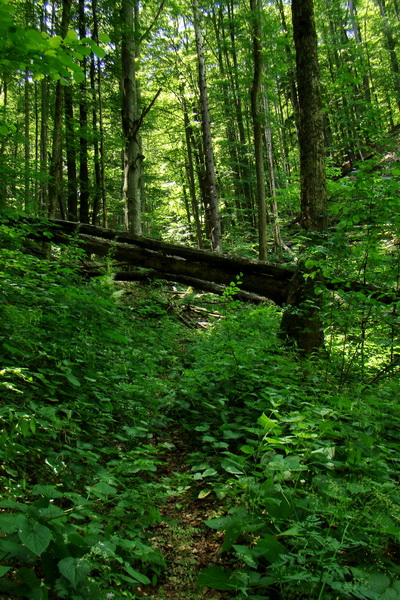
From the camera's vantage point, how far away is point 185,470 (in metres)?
3.03

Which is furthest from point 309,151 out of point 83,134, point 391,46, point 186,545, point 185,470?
point 391,46

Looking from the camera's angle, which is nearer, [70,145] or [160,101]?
[70,145]

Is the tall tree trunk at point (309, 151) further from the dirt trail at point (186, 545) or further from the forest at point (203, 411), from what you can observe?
the dirt trail at point (186, 545)

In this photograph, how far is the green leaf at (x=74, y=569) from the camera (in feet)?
4.17

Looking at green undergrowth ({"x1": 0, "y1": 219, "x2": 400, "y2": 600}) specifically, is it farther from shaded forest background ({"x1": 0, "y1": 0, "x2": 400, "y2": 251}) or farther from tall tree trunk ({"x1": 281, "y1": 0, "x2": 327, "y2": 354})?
shaded forest background ({"x1": 0, "y1": 0, "x2": 400, "y2": 251})

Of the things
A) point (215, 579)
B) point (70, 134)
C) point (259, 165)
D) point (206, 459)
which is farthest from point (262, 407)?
point (70, 134)

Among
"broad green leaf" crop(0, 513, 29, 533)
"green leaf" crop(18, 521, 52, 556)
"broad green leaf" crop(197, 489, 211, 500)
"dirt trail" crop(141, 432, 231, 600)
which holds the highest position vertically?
"broad green leaf" crop(0, 513, 29, 533)

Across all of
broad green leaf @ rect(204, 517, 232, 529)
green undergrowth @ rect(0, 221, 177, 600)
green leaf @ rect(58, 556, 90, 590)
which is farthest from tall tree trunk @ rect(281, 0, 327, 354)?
green leaf @ rect(58, 556, 90, 590)

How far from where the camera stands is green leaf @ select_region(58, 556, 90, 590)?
1270mm

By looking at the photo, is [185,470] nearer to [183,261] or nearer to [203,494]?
[203,494]

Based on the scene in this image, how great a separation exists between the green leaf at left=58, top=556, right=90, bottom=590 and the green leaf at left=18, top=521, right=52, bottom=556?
5.6 inches

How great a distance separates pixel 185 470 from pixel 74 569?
182 cm

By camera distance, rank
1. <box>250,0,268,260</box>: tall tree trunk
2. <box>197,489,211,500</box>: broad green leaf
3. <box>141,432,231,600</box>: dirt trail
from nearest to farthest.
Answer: <box>141,432,231,600</box>: dirt trail → <box>197,489,211,500</box>: broad green leaf → <box>250,0,268,260</box>: tall tree trunk

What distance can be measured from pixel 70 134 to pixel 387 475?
516 inches
